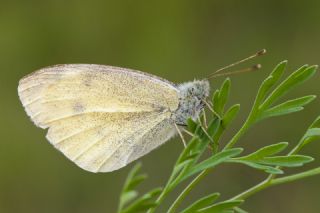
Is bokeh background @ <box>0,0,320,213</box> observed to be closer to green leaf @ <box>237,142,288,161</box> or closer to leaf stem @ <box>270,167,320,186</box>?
green leaf @ <box>237,142,288,161</box>

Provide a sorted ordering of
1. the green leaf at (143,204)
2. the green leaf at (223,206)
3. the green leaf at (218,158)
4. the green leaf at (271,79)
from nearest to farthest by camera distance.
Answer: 1. the green leaf at (143,204)
2. the green leaf at (223,206)
3. the green leaf at (218,158)
4. the green leaf at (271,79)

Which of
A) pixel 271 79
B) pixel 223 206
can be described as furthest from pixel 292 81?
pixel 223 206

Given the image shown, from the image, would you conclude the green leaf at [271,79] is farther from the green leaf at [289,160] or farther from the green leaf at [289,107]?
the green leaf at [289,160]

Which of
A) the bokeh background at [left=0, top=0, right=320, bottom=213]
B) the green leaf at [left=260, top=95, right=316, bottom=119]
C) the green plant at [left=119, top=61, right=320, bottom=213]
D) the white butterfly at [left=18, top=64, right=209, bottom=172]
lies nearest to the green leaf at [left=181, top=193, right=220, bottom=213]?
the green plant at [left=119, top=61, right=320, bottom=213]

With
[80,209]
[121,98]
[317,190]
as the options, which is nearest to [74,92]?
[121,98]

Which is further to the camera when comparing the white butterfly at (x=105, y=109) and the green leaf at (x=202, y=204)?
the white butterfly at (x=105, y=109)

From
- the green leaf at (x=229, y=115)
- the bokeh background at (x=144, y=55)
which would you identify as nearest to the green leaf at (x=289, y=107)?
the green leaf at (x=229, y=115)

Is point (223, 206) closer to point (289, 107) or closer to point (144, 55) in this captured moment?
point (289, 107)
